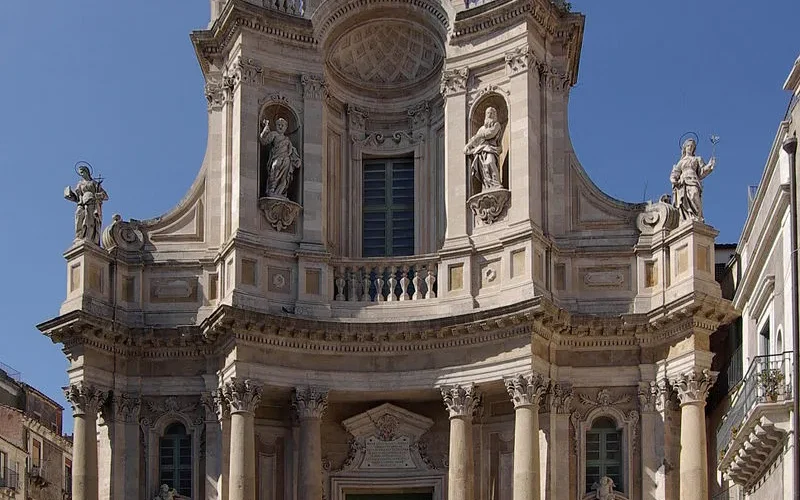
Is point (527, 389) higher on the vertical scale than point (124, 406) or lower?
higher

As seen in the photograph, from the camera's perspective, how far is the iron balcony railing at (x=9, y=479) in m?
41.8

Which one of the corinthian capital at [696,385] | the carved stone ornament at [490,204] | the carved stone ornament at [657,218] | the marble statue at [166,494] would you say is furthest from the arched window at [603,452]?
the marble statue at [166,494]

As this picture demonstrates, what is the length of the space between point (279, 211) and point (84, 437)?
17.4 feet

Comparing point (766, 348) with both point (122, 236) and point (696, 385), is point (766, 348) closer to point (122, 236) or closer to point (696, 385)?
point (696, 385)

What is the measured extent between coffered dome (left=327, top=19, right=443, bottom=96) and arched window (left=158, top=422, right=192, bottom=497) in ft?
24.7

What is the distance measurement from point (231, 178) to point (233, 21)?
299 centimetres

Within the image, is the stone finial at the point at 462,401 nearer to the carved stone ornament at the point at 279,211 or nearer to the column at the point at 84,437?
the carved stone ornament at the point at 279,211

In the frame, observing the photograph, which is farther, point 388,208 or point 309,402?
point 388,208

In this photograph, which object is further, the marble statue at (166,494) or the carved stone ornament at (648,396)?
the marble statue at (166,494)

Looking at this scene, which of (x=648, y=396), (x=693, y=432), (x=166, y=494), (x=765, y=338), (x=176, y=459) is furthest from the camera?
(x=176, y=459)

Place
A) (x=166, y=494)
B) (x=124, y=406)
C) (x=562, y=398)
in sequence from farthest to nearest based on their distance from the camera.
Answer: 1. (x=124, y=406)
2. (x=166, y=494)
3. (x=562, y=398)

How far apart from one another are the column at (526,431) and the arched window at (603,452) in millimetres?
1369

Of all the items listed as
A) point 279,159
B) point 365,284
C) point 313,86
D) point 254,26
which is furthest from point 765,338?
point 254,26

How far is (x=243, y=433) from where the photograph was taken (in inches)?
1043
